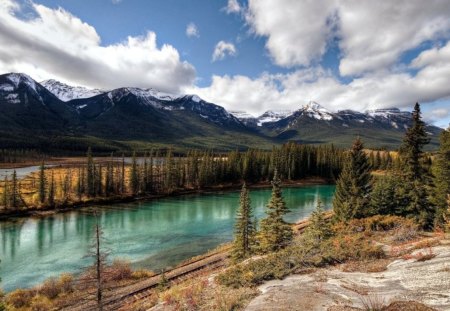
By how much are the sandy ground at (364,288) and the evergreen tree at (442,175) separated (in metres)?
22.5

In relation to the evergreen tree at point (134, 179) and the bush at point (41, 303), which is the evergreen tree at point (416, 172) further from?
the evergreen tree at point (134, 179)

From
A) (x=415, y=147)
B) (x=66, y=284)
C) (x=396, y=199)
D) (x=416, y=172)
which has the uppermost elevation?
(x=415, y=147)

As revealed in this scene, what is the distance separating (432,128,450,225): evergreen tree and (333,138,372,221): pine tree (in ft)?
25.3

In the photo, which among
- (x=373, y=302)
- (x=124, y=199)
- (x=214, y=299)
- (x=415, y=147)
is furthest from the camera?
(x=124, y=199)

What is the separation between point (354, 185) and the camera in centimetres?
4006

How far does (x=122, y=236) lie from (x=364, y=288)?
53138 millimetres

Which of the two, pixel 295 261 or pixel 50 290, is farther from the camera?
pixel 50 290

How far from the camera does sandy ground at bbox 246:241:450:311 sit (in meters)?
12.0

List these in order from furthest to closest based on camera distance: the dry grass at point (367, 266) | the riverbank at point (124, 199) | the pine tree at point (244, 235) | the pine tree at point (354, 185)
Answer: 1. the riverbank at point (124, 199)
2. the pine tree at point (354, 185)
3. the pine tree at point (244, 235)
4. the dry grass at point (367, 266)

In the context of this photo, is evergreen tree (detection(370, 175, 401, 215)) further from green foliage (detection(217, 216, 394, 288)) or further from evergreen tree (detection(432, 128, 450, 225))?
green foliage (detection(217, 216, 394, 288))

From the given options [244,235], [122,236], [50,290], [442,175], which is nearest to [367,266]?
[244,235]

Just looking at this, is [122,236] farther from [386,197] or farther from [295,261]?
[386,197]

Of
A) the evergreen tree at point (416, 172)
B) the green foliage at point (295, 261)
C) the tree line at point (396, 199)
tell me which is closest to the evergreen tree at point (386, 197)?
the tree line at point (396, 199)

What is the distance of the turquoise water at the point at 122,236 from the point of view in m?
43.8
